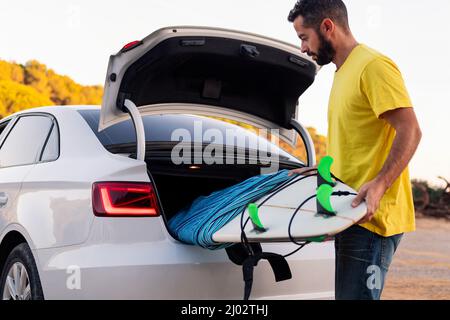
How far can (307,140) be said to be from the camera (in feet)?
14.2

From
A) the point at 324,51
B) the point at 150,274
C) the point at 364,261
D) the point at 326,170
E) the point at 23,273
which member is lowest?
the point at 23,273

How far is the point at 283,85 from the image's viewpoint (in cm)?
419

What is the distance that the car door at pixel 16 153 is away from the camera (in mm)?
4281

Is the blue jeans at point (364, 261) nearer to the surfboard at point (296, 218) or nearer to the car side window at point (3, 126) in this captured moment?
the surfboard at point (296, 218)

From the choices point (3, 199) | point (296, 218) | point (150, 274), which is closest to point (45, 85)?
point (3, 199)

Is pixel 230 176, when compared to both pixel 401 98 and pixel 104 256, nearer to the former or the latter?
pixel 104 256

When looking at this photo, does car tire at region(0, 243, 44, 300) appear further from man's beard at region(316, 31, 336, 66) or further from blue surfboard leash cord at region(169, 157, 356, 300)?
man's beard at region(316, 31, 336, 66)

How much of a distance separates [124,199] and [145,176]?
165 mm

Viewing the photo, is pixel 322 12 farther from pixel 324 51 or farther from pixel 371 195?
pixel 371 195

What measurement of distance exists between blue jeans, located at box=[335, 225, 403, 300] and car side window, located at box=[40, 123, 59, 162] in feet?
6.36

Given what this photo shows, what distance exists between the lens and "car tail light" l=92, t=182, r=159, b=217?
11.1 feet

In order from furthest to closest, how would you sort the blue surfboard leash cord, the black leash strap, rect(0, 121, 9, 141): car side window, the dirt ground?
1. the dirt ground
2. rect(0, 121, 9, 141): car side window
3. the black leash strap
4. the blue surfboard leash cord

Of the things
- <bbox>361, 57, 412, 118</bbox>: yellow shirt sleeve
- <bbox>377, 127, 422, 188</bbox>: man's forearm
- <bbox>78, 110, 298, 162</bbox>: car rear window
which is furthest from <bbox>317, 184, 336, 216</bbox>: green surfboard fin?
<bbox>78, 110, 298, 162</bbox>: car rear window
